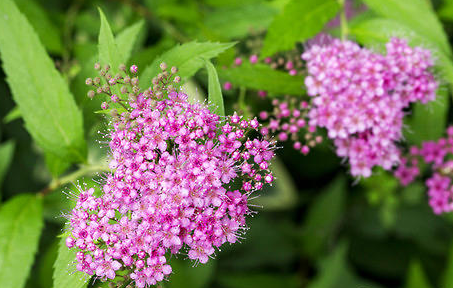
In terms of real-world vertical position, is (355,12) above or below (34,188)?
above

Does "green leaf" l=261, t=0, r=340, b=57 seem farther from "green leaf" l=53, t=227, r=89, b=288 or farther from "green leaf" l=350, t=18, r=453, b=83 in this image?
"green leaf" l=53, t=227, r=89, b=288

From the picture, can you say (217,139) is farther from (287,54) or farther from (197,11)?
(197,11)

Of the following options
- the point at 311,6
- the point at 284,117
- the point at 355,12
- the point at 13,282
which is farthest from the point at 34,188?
the point at 355,12

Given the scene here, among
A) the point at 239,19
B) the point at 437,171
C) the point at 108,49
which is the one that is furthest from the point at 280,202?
the point at 108,49

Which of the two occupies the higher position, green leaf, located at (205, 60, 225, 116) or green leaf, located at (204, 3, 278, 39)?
green leaf, located at (205, 60, 225, 116)

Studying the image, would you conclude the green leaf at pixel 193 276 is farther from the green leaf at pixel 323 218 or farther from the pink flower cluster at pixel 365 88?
the pink flower cluster at pixel 365 88

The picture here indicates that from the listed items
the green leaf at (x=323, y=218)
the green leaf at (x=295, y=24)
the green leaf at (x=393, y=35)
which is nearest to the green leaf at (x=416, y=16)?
the green leaf at (x=393, y=35)

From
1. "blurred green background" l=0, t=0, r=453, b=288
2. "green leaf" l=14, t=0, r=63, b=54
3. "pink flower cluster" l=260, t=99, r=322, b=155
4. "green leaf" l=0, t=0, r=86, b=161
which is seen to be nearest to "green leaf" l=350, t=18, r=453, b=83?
"blurred green background" l=0, t=0, r=453, b=288
